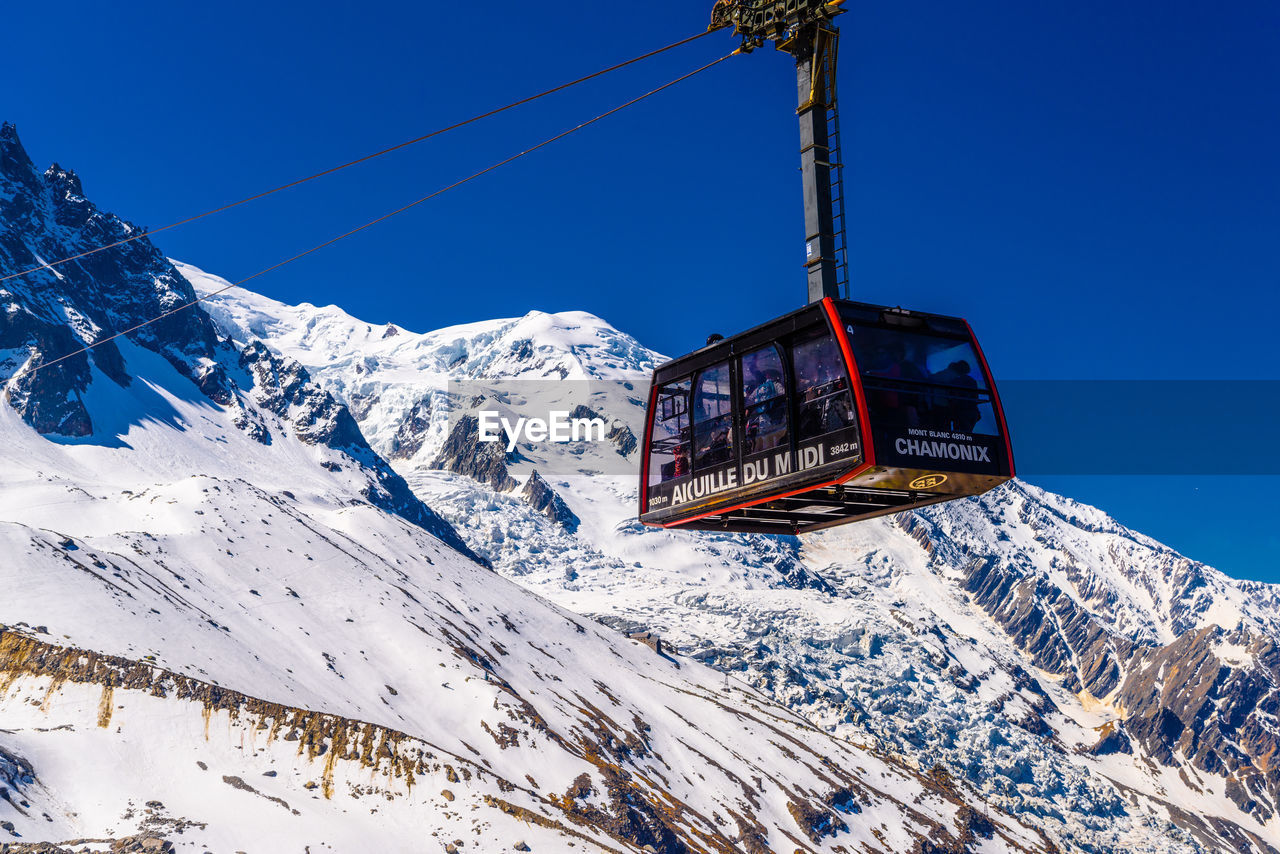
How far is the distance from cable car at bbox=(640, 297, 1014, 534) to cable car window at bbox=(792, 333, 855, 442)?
2 centimetres

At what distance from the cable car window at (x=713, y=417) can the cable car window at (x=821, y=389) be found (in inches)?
103

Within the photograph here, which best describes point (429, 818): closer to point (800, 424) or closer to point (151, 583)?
point (151, 583)

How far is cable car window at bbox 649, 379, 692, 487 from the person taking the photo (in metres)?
28.5

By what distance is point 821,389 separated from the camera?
23906 millimetres

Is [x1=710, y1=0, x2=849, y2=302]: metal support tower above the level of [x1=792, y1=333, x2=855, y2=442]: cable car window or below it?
above

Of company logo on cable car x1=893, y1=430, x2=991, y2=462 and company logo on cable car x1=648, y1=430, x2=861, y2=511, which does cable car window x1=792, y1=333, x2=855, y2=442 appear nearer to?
company logo on cable car x1=648, y1=430, x2=861, y2=511

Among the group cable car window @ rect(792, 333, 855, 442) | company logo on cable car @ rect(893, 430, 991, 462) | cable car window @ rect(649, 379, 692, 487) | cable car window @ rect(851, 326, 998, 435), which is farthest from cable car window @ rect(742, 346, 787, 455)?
company logo on cable car @ rect(893, 430, 991, 462)

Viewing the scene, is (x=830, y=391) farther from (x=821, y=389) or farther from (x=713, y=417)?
(x=713, y=417)

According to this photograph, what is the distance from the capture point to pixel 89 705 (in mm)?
127938

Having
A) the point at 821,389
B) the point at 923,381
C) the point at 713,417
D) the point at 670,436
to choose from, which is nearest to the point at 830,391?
the point at 821,389

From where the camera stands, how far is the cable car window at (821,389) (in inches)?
915

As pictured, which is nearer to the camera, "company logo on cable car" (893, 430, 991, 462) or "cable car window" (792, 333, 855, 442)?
"company logo on cable car" (893, 430, 991, 462)

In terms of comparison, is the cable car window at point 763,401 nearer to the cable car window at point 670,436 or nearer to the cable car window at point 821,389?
the cable car window at point 821,389

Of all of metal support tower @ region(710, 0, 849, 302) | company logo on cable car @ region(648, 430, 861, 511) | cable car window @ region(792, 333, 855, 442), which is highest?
metal support tower @ region(710, 0, 849, 302)
